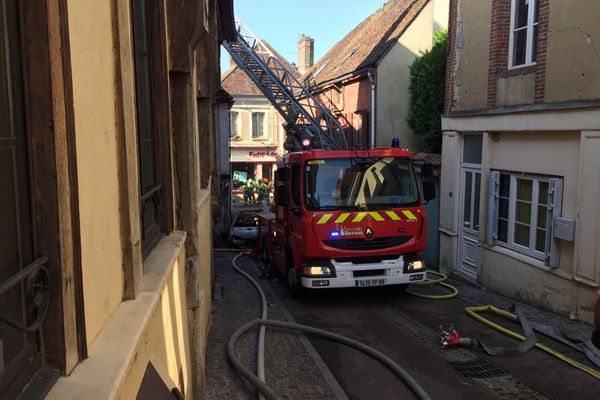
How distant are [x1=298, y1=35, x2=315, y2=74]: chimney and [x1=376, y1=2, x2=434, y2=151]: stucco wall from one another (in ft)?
66.8

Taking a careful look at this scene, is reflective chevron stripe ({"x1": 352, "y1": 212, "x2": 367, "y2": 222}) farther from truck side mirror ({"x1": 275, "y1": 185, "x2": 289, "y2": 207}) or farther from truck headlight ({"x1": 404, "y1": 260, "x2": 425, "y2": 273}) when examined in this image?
truck side mirror ({"x1": 275, "y1": 185, "x2": 289, "y2": 207})

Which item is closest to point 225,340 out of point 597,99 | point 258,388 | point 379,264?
point 258,388

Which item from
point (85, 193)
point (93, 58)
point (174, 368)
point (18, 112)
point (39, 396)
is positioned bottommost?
point (174, 368)

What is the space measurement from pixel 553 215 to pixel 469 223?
3.49 m

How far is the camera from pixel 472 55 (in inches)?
478

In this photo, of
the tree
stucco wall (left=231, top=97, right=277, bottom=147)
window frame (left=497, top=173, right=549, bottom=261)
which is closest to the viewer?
window frame (left=497, top=173, right=549, bottom=261)

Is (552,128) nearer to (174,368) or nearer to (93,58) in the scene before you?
(174,368)

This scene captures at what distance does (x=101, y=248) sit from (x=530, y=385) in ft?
17.4

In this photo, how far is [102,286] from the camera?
6.89 feet

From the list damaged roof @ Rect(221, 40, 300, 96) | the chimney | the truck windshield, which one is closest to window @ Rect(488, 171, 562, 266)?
the truck windshield

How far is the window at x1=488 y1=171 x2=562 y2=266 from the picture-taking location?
909 centimetres

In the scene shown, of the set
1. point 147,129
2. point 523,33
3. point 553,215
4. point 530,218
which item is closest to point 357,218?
point 553,215

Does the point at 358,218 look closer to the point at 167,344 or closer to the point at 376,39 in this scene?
the point at 167,344

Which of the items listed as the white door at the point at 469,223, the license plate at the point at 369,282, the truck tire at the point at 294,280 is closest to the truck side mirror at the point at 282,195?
the truck tire at the point at 294,280
